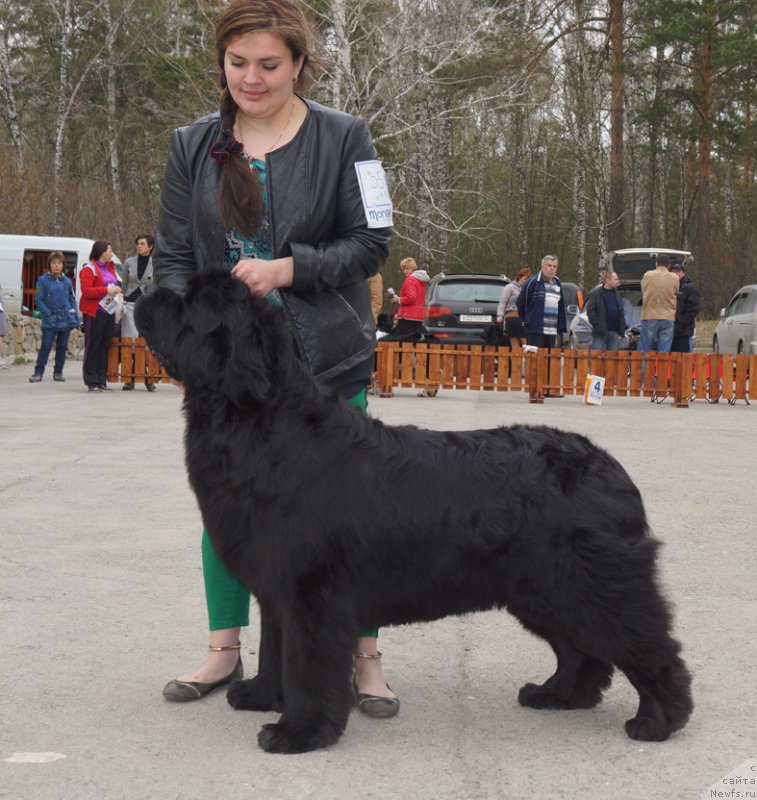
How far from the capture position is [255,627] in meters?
4.78

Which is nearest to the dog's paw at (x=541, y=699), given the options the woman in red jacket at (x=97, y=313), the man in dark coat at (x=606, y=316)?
the woman in red jacket at (x=97, y=313)

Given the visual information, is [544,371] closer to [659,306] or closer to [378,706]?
[659,306]

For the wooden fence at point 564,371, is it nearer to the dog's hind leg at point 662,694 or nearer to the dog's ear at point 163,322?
the dog's hind leg at point 662,694

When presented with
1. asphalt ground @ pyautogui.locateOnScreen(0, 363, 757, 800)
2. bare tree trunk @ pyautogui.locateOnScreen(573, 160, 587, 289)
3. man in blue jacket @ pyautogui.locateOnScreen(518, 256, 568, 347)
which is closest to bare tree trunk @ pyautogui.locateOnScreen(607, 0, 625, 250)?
bare tree trunk @ pyautogui.locateOnScreen(573, 160, 587, 289)

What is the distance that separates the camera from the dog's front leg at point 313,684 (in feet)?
10.5

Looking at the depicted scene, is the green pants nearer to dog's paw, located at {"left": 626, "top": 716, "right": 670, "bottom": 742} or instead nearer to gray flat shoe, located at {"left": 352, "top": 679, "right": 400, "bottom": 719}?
gray flat shoe, located at {"left": 352, "top": 679, "right": 400, "bottom": 719}

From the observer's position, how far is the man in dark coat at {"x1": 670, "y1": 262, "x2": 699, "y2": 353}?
57.0 feet

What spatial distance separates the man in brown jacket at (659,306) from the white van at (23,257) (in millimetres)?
12917

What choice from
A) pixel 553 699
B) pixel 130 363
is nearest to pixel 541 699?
pixel 553 699

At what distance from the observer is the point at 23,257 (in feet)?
80.1

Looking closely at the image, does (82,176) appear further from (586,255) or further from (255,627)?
(255,627)

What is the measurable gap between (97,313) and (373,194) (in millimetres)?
12485

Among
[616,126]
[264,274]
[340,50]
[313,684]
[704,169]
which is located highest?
[340,50]

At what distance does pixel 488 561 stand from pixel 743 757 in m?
0.94
